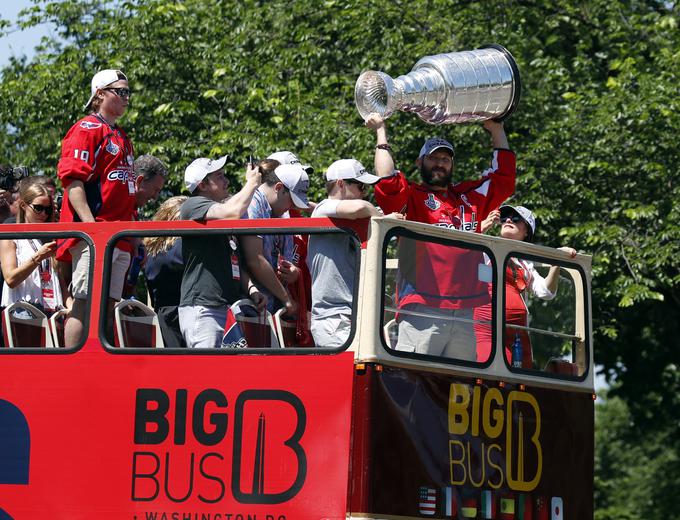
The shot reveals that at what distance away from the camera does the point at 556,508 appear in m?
7.88

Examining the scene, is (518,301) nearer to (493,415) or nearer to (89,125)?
(493,415)

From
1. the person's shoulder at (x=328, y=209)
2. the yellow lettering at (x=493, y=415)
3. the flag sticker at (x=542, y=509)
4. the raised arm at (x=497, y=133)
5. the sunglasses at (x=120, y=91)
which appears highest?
the sunglasses at (x=120, y=91)

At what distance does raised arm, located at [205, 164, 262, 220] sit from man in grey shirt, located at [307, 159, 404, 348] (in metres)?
0.39

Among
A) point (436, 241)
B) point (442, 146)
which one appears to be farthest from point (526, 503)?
point (442, 146)

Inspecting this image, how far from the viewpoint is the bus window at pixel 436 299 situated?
23.8ft

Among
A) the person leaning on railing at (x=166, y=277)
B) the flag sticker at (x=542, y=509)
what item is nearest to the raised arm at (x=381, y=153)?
the person leaning on railing at (x=166, y=277)

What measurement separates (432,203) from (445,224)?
150 millimetres

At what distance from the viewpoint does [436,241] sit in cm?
741

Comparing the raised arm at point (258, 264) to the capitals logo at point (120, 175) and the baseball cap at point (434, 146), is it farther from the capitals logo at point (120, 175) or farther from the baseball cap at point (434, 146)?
the baseball cap at point (434, 146)

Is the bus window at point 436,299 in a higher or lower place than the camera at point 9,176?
lower

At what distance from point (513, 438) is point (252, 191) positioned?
2.03 meters

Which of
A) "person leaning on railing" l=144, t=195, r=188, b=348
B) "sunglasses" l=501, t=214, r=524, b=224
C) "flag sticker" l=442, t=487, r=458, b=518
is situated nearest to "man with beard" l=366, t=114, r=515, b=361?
"sunglasses" l=501, t=214, r=524, b=224

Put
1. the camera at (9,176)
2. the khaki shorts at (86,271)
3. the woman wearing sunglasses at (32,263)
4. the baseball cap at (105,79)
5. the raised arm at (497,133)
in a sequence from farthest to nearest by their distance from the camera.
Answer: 1. the camera at (9,176)
2. the raised arm at (497,133)
3. the baseball cap at (105,79)
4. the woman wearing sunglasses at (32,263)
5. the khaki shorts at (86,271)

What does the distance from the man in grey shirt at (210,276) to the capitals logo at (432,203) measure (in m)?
1.11
